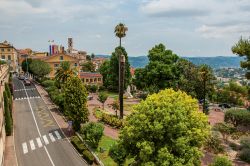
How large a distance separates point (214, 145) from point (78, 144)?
1952cm

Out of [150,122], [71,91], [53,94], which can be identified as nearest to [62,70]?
[53,94]

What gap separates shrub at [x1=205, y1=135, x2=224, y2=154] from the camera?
146ft

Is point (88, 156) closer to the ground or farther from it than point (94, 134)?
closer to the ground

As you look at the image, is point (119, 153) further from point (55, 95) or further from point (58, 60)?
point (58, 60)

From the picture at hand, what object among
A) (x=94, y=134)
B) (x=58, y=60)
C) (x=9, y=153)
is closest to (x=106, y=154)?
(x=94, y=134)

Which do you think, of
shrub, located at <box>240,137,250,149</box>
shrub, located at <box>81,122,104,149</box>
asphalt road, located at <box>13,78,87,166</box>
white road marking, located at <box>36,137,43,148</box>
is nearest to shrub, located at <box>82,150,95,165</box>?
asphalt road, located at <box>13,78,87,166</box>

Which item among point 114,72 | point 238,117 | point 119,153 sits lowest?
point 238,117

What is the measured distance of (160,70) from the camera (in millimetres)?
76250

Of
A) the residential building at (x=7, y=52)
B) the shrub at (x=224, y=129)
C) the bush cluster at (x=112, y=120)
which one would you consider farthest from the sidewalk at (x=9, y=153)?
the residential building at (x=7, y=52)

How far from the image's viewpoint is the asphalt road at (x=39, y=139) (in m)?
41.4

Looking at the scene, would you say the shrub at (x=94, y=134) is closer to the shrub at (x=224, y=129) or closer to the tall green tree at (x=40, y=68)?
the shrub at (x=224, y=129)

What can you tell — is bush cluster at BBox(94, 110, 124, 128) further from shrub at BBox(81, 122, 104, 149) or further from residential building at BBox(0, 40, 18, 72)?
residential building at BBox(0, 40, 18, 72)

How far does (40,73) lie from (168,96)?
77668mm

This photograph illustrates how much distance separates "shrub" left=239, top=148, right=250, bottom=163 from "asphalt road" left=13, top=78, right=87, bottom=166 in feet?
69.1
